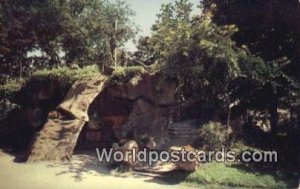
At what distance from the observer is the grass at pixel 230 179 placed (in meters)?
13.3

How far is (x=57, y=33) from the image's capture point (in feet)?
94.0

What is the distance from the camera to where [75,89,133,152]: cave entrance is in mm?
21000

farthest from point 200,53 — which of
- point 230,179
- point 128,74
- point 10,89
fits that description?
point 10,89

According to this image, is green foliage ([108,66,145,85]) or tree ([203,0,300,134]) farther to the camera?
green foliage ([108,66,145,85])

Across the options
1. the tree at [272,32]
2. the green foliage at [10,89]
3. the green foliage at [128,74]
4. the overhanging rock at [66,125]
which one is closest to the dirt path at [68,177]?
the overhanging rock at [66,125]

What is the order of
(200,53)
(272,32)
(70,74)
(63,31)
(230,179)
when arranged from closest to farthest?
(230,179), (200,53), (272,32), (70,74), (63,31)

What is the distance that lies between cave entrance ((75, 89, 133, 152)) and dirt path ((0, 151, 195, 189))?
12.0 feet

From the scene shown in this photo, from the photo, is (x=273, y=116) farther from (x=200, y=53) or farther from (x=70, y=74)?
(x=70, y=74)

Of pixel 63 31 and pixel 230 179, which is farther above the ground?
pixel 63 31

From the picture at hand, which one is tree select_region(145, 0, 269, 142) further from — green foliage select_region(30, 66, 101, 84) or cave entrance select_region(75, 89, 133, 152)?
green foliage select_region(30, 66, 101, 84)

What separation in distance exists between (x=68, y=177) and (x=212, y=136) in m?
7.57

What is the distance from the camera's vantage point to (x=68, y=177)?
15273mm

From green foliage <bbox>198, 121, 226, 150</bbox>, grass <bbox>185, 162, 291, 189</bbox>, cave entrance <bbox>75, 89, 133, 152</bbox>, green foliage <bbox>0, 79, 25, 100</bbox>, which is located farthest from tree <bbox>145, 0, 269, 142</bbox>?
green foliage <bbox>0, 79, 25, 100</bbox>

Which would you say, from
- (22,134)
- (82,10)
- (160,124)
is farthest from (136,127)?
(82,10)
